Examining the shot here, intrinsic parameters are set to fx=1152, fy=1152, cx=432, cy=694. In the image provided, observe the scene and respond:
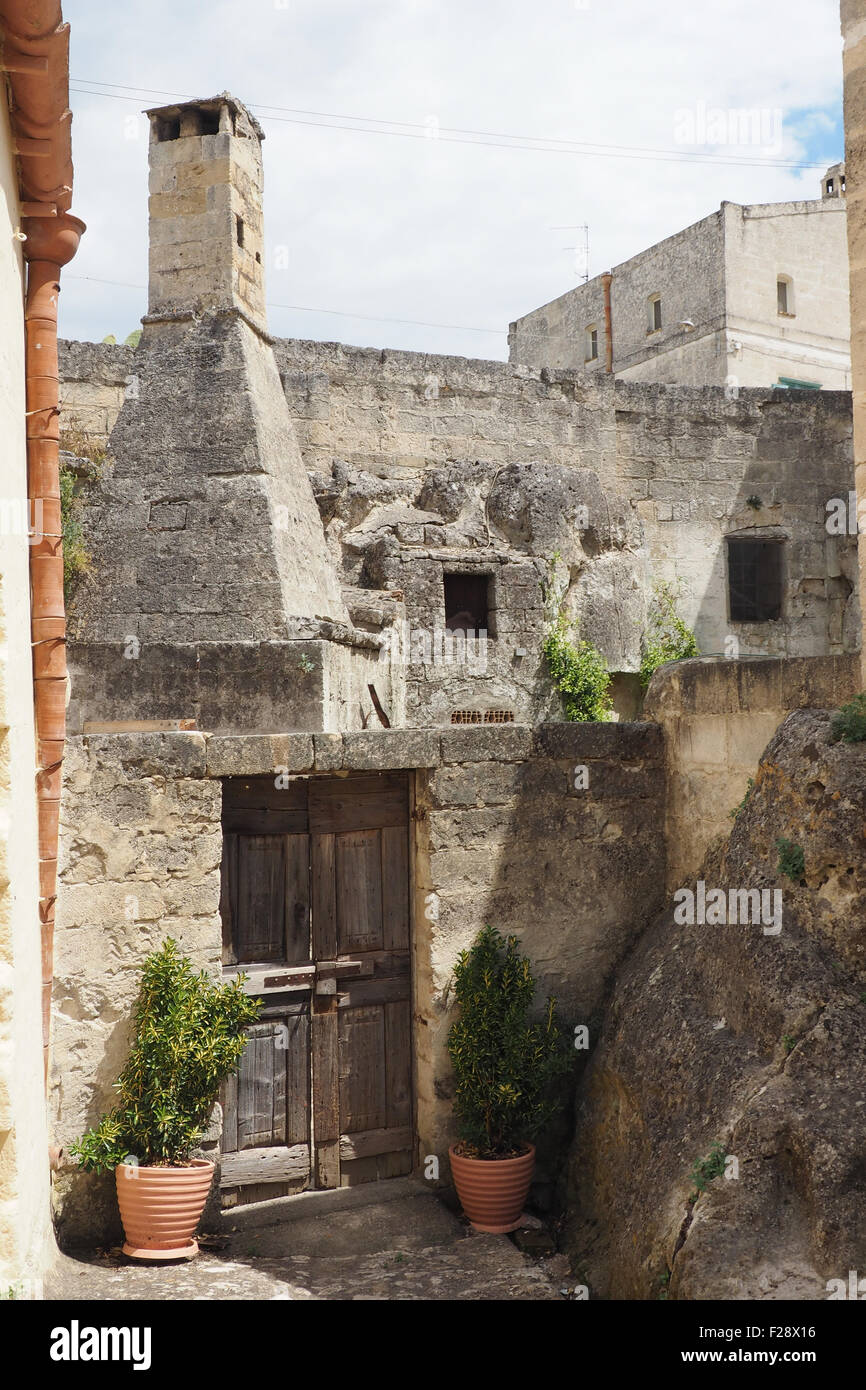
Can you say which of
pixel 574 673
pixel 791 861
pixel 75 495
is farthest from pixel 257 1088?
pixel 574 673

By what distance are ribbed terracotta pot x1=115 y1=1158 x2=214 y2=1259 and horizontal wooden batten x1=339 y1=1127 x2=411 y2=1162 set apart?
3.51 ft

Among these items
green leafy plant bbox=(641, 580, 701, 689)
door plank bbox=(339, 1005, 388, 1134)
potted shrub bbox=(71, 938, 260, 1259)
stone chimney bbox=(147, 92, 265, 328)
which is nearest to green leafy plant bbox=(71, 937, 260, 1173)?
potted shrub bbox=(71, 938, 260, 1259)

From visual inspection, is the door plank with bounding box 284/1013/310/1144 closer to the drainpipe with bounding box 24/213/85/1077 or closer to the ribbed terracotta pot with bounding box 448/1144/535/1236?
the ribbed terracotta pot with bounding box 448/1144/535/1236

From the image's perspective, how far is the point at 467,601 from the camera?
11.4 metres

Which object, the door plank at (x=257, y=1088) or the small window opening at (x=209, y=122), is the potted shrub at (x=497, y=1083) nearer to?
the door plank at (x=257, y=1088)

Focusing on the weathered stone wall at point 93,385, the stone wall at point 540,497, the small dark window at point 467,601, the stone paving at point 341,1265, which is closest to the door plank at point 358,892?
the stone paving at point 341,1265

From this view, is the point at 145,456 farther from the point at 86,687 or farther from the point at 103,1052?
the point at 103,1052

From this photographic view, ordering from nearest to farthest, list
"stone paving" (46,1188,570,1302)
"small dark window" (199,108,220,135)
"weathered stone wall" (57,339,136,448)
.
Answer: "stone paving" (46,1188,570,1302), "small dark window" (199,108,220,135), "weathered stone wall" (57,339,136,448)

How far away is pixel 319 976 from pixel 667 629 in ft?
24.9

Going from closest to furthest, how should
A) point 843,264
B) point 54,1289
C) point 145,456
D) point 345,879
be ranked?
point 54,1289 → point 345,879 → point 145,456 → point 843,264

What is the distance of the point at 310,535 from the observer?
9.36 m

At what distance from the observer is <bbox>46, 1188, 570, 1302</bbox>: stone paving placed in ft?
15.7

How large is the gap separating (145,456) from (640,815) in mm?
4777
